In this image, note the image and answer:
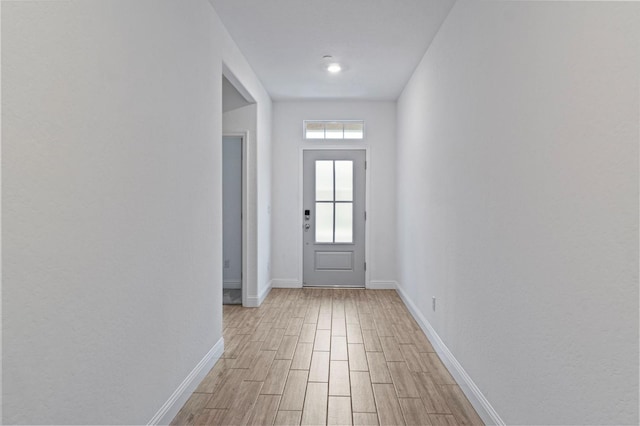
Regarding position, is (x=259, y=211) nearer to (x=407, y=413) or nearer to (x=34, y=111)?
(x=407, y=413)

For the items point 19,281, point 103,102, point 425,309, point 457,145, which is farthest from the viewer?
point 425,309

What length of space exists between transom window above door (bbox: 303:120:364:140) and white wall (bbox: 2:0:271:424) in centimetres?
321

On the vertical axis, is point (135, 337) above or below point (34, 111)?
below

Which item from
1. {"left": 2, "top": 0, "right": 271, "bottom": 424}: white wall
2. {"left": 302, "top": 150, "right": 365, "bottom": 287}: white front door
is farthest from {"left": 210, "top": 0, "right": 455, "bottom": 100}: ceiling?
{"left": 302, "top": 150, "right": 365, "bottom": 287}: white front door

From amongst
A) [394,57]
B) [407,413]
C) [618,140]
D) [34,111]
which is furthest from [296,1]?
[407,413]

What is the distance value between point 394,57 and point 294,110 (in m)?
2.08

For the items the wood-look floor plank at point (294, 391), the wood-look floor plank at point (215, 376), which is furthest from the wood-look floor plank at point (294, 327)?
the wood-look floor plank at point (294, 391)

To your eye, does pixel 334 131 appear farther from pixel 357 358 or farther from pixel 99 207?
pixel 99 207

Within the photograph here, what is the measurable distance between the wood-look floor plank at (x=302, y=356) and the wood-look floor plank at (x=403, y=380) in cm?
63

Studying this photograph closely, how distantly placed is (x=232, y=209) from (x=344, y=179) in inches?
65.5

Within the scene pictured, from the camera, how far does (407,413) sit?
7.57ft

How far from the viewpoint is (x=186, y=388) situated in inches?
95.6

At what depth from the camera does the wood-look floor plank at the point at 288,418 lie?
2.21 meters

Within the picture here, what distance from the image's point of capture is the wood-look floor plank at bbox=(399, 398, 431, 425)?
2.22m
